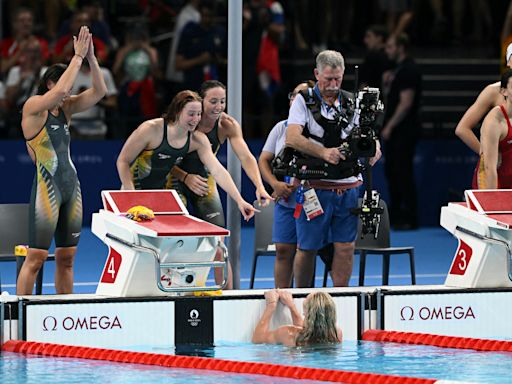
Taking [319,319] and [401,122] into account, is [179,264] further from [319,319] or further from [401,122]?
[401,122]

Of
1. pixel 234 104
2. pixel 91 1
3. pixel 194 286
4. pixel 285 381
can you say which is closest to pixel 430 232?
pixel 91 1

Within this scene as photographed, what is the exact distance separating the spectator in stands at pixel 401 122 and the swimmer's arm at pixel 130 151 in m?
6.26

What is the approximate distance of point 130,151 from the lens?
30.7 feet

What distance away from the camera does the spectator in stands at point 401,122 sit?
15.3m

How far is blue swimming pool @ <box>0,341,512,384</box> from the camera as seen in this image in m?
7.87

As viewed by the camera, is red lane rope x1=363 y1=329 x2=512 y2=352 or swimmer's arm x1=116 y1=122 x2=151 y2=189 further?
swimmer's arm x1=116 y1=122 x2=151 y2=189

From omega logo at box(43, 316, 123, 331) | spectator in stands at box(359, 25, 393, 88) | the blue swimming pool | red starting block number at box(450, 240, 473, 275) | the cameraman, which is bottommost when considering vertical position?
the blue swimming pool

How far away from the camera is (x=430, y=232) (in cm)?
1605

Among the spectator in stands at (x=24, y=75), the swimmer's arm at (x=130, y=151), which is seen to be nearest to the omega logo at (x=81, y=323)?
the swimmer's arm at (x=130, y=151)

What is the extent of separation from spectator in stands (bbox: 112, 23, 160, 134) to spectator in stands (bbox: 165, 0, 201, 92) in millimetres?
276

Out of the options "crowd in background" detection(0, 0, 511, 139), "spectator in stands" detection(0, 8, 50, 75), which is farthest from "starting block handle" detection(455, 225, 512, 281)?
"spectator in stands" detection(0, 8, 50, 75)

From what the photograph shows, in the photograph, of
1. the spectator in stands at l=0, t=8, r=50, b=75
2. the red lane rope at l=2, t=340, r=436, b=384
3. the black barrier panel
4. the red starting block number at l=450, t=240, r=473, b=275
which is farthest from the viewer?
the spectator in stands at l=0, t=8, r=50, b=75

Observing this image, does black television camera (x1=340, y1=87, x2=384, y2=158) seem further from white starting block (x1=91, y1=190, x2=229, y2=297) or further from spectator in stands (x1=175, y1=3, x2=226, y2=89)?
spectator in stands (x1=175, y1=3, x2=226, y2=89)

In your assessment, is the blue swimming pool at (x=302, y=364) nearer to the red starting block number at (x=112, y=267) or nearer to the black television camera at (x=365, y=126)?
the red starting block number at (x=112, y=267)
